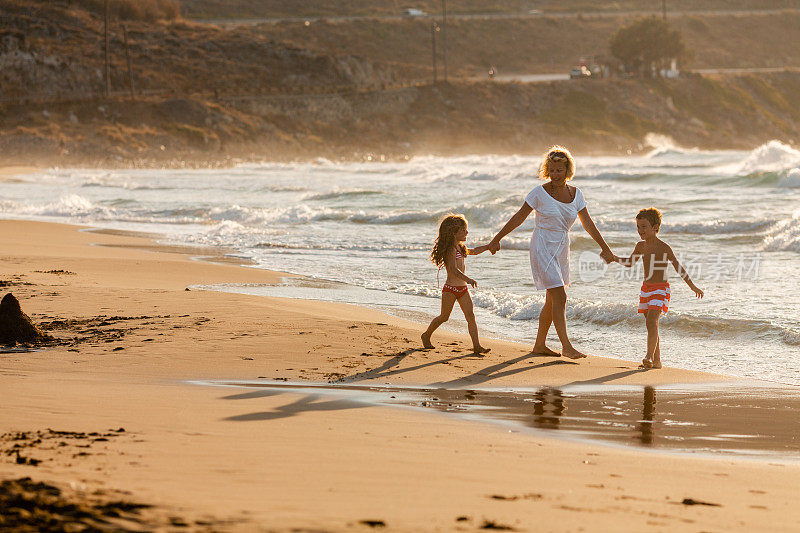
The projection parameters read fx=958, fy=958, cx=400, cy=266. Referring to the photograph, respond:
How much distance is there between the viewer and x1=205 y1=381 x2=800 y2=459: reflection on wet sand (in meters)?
5.19

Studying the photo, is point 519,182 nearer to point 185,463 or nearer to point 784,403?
point 784,403

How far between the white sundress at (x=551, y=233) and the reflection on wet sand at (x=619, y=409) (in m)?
1.43

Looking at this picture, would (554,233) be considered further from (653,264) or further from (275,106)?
(275,106)

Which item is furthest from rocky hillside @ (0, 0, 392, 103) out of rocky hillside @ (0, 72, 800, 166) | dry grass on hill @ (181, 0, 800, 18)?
dry grass on hill @ (181, 0, 800, 18)

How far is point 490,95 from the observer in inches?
2795

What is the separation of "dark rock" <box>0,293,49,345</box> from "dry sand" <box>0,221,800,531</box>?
272 mm

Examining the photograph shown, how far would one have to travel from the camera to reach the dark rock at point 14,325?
23.3 feet

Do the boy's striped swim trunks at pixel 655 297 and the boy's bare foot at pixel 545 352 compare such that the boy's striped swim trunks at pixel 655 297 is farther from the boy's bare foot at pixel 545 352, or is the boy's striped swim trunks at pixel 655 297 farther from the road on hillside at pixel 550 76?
the road on hillside at pixel 550 76

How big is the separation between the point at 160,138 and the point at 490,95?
84.4 ft

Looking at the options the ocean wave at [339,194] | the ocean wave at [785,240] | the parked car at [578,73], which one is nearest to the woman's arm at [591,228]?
the ocean wave at [785,240]

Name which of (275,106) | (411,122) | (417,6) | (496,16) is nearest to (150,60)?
(275,106)

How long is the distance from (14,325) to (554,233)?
4.26 meters

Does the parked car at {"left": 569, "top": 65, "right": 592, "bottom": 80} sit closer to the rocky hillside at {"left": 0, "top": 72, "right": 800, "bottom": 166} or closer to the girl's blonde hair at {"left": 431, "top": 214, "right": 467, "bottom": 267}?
the rocky hillside at {"left": 0, "top": 72, "right": 800, "bottom": 166}

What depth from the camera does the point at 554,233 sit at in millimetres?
7812
